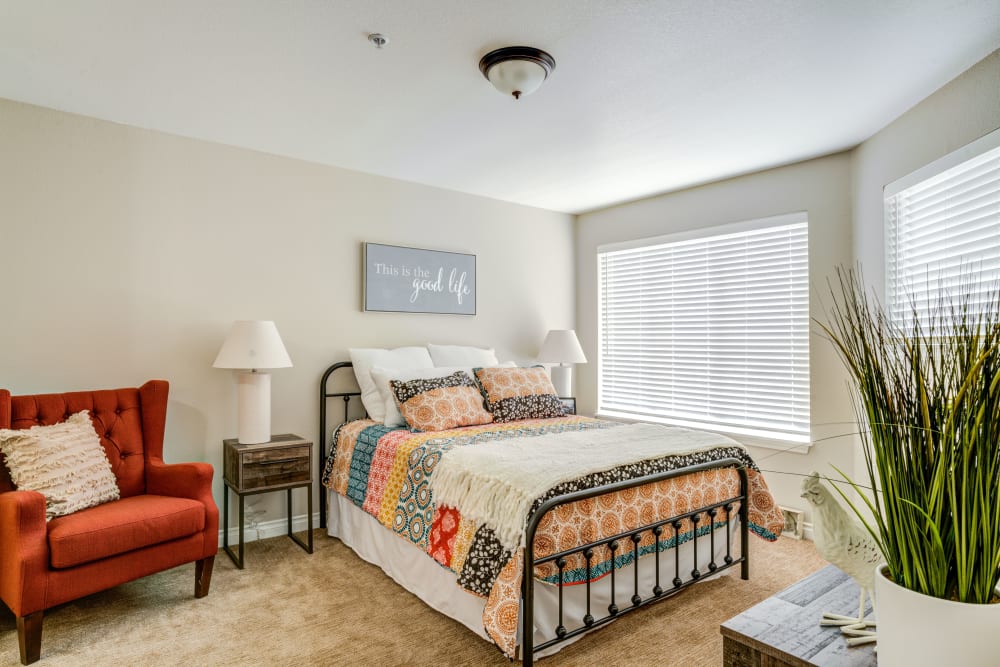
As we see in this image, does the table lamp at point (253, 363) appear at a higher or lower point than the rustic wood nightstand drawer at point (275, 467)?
higher

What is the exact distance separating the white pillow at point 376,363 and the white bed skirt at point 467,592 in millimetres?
626

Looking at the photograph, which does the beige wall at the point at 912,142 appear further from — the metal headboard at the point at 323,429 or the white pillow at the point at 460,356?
the metal headboard at the point at 323,429

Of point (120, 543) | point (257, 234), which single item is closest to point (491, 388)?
point (257, 234)

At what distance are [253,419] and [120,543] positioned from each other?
38.4 inches

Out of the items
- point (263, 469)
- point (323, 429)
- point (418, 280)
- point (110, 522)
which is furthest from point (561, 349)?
point (110, 522)

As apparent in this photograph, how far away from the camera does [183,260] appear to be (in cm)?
329

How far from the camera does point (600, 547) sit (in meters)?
2.25

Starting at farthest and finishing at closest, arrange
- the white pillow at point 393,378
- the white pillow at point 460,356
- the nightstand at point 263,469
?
the white pillow at point 460,356 → the white pillow at point 393,378 → the nightstand at point 263,469

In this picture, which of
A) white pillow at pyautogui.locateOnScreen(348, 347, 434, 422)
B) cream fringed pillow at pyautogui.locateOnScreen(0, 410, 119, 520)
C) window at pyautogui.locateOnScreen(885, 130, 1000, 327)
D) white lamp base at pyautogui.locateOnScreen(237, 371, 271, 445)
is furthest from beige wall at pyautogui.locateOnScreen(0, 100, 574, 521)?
window at pyautogui.locateOnScreen(885, 130, 1000, 327)

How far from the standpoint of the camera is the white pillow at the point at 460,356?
163 inches

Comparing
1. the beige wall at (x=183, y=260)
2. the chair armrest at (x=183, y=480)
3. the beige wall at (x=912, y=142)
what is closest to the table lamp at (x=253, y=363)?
the beige wall at (x=183, y=260)

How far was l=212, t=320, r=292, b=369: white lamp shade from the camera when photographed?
10.2 ft

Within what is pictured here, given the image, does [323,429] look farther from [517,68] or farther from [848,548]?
→ [848,548]

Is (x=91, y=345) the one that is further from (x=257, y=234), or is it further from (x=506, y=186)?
(x=506, y=186)
